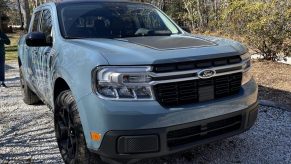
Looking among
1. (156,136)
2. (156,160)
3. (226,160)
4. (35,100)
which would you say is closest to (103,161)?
(156,136)

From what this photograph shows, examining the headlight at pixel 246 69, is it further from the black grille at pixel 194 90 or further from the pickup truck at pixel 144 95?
the black grille at pixel 194 90

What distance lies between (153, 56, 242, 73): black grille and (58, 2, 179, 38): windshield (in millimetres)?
1348

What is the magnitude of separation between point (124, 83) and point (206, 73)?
29.6 inches

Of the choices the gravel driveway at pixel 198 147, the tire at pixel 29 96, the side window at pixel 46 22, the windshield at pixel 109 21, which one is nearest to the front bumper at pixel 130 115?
the gravel driveway at pixel 198 147

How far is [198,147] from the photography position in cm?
442

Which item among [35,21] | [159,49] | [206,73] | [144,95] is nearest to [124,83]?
[144,95]

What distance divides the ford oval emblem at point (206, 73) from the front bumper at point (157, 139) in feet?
1.27

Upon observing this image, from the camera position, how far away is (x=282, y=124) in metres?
5.38

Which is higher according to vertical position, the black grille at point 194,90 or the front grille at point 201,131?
the black grille at point 194,90

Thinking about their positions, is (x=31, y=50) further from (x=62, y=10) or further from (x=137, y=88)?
(x=137, y=88)

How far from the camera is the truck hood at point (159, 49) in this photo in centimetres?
318

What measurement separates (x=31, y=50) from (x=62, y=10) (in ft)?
3.41

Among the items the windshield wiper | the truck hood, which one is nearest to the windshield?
the windshield wiper

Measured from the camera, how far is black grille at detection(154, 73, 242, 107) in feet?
10.6
